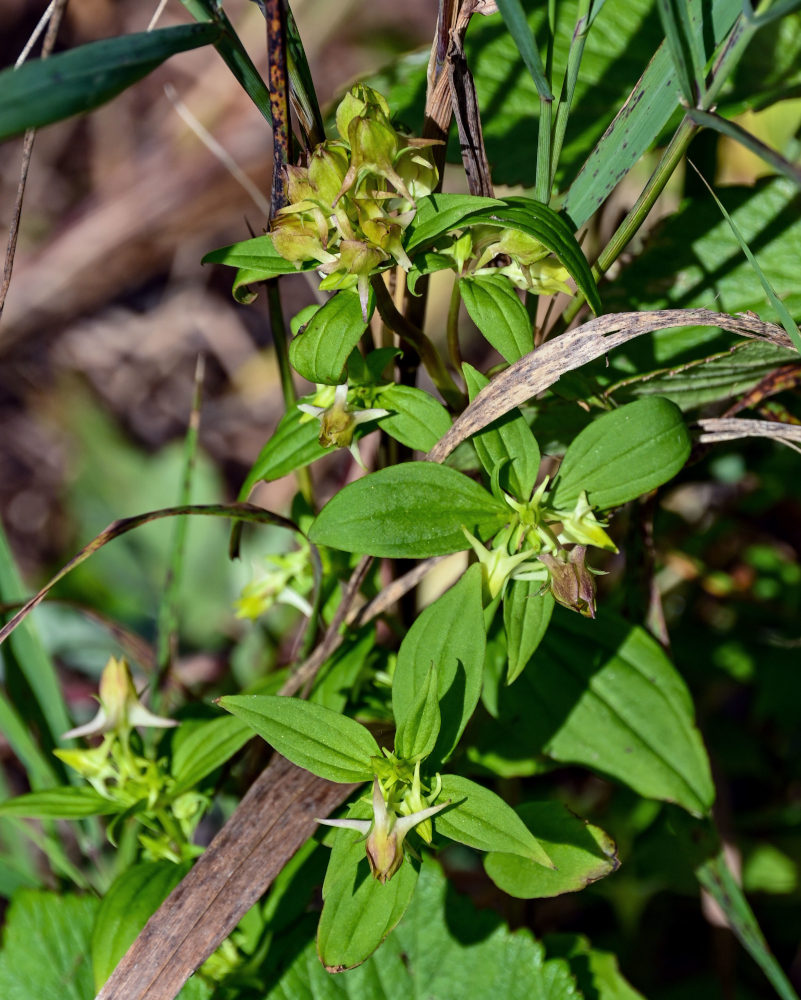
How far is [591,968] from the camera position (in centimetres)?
142

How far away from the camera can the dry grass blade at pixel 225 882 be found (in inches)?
40.1

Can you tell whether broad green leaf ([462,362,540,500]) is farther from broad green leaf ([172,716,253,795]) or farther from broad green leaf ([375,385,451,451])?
broad green leaf ([172,716,253,795])

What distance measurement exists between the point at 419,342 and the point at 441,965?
34.5 inches

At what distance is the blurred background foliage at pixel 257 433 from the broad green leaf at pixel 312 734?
0.50 m

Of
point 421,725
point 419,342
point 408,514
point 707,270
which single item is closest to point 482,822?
point 421,725

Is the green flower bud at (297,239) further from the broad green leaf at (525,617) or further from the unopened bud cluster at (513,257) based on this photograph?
the broad green leaf at (525,617)

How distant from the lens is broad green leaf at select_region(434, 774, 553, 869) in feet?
2.95

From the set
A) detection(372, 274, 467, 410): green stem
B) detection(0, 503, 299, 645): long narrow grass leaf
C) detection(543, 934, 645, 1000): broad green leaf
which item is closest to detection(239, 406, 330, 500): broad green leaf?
detection(0, 503, 299, 645): long narrow grass leaf

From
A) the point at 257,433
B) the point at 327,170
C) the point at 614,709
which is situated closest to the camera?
the point at 327,170

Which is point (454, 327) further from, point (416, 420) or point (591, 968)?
point (591, 968)

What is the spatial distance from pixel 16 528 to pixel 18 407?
465mm

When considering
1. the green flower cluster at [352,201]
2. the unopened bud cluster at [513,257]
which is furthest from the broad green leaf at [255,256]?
the unopened bud cluster at [513,257]

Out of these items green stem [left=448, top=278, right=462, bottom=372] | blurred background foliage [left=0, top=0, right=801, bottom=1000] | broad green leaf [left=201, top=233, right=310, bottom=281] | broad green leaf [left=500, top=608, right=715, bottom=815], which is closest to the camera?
broad green leaf [left=201, top=233, right=310, bottom=281]

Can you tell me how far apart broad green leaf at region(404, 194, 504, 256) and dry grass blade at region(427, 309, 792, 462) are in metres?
0.17
